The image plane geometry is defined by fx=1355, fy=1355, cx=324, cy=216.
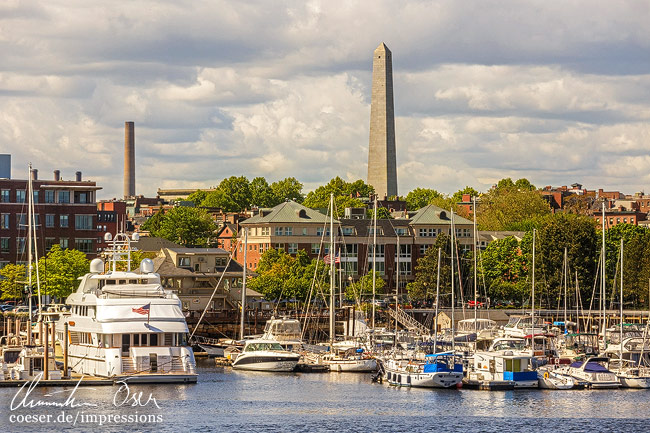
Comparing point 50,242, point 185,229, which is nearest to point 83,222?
point 50,242

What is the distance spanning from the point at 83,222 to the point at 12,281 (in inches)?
643

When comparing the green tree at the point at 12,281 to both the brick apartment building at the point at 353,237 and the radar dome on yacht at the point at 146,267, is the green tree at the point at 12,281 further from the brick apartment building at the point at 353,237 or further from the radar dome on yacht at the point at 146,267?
the radar dome on yacht at the point at 146,267

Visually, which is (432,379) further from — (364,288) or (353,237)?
(353,237)

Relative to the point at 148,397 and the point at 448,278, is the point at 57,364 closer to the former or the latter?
the point at 148,397

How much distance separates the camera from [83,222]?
141 meters

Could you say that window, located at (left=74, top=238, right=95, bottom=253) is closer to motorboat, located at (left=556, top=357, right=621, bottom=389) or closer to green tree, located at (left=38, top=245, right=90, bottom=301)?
green tree, located at (left=38, top=245, right=90, bottom=301)

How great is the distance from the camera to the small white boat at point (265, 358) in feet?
313

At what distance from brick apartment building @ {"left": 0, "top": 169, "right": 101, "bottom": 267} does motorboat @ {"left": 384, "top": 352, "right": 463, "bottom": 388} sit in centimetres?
5871

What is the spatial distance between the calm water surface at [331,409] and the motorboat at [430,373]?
77 cm

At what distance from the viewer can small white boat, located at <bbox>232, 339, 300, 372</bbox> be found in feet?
313

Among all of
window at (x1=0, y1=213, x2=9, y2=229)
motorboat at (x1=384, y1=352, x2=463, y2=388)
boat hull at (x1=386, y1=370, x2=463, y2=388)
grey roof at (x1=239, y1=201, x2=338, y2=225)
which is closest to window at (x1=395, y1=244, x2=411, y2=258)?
grey roof at (x1=239, y1=201, x2=338, y2=225)

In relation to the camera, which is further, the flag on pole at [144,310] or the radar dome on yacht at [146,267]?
the radar dome on yacht at [146,267]

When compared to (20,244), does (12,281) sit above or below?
below

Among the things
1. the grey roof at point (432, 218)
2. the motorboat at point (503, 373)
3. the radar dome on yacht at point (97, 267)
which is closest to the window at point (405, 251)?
the grey roof at point (432, 218)
